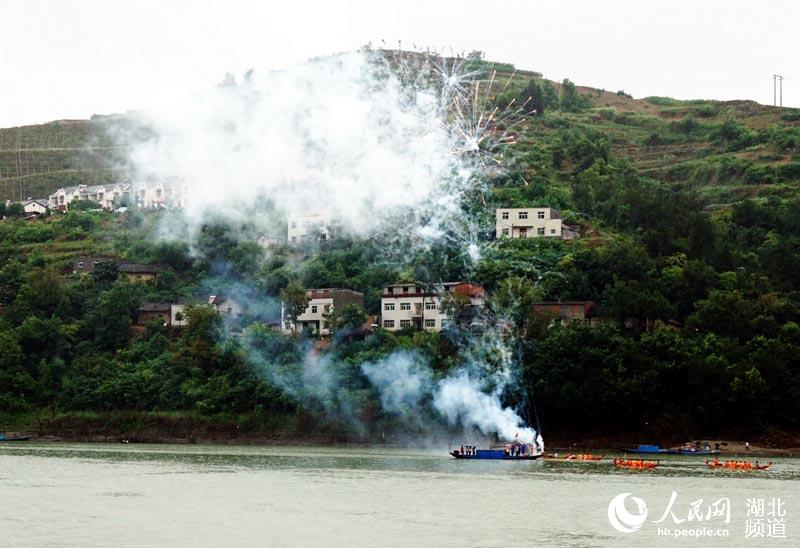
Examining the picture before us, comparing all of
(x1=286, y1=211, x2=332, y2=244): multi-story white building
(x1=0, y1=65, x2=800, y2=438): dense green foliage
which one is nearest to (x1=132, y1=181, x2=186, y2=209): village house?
(x1=0, y1=65, x2=800, y2=438): dense green foliage

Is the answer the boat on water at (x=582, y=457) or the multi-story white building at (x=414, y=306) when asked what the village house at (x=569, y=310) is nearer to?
the multi-story white building at (x=414, y=306)

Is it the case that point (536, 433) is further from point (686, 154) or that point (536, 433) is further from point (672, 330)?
point (686, 154)

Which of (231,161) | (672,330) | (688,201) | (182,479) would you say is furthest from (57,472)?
(688,201)

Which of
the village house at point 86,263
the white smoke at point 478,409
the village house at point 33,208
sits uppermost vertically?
the village house at point 33,208

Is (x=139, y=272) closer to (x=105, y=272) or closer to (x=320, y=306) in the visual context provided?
(x=105, y=272)

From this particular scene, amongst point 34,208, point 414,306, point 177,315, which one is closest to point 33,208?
point 34,208

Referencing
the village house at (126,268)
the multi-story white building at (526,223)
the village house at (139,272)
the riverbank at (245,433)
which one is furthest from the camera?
the village house at (126,268)

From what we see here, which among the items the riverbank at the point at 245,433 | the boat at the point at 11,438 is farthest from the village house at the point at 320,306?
the boat at the point at 11,438
